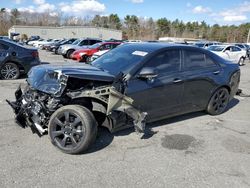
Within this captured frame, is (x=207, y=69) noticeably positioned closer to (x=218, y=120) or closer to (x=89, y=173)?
(x=218, y=120)

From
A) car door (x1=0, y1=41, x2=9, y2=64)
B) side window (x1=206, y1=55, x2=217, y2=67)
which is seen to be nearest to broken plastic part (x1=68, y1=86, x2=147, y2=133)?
side window (x1=206, y1=55, x2=217, y2=67)

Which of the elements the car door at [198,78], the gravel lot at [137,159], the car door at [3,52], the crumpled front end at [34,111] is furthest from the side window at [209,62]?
the car door at [3,52]

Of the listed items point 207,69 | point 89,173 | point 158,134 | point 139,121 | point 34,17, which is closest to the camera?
point 89,173

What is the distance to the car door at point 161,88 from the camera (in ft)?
14.5

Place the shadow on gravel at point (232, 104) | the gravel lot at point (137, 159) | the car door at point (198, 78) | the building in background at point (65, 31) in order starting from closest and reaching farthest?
the gravel lot at point (137, 159) → the car door at point (198, 78) → the shadow on gravel at point (232, 104) → the building in background at point (65, 31)

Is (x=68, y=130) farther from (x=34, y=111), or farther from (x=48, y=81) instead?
(x=48, y=81)

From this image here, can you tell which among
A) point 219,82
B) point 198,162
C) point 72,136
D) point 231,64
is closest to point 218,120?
point 219,82

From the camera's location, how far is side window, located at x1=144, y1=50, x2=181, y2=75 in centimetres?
470

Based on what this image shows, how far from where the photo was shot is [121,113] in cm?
423

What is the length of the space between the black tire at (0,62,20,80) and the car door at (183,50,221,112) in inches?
268

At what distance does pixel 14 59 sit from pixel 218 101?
23.1ft

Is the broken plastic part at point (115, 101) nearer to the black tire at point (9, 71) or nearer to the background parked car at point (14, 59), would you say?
the background parked car at point (14, 59)

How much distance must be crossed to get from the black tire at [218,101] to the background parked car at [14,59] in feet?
22.0

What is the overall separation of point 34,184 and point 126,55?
278 centimetres
